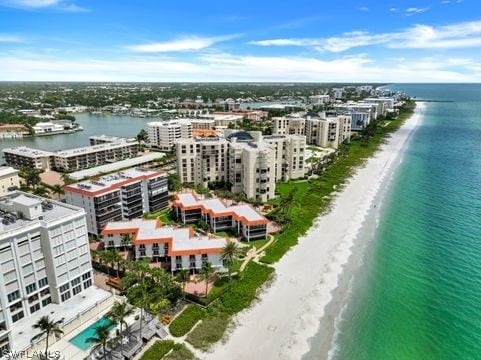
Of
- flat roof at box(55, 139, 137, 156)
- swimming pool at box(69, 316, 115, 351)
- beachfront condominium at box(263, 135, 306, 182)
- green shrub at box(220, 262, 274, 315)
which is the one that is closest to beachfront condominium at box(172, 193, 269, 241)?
green shrub at box(220, 262, 274, 315)

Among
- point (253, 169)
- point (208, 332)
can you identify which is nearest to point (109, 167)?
point (253, 169)

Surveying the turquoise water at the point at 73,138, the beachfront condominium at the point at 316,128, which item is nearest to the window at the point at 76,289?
the beachfront condominium at the point at 316,128

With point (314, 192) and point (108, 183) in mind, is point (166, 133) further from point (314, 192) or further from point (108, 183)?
point (108, 183)

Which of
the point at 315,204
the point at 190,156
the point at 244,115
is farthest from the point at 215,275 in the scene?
the point at 244,115

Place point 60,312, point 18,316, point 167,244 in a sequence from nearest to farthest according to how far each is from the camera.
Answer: point 18,316, point 60,312, point 167,244

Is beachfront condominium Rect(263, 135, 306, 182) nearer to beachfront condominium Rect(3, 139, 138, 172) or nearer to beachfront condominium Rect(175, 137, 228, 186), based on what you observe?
beachfront condominium Rect(175, 137, 228, 186)

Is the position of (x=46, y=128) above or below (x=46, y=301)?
above

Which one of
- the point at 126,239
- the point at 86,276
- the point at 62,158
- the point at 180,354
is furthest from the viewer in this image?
the point at 62,158
